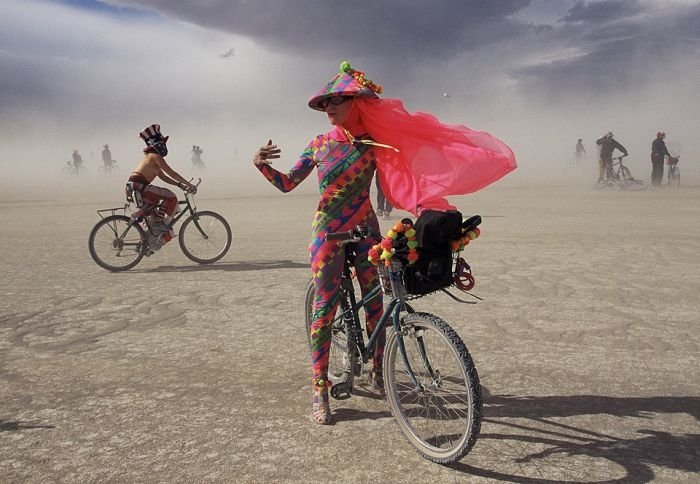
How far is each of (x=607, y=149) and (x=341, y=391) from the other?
75.3ft

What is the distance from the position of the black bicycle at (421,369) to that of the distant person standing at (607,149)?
21749 millimetres

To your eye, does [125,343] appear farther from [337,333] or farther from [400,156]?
[400,156]

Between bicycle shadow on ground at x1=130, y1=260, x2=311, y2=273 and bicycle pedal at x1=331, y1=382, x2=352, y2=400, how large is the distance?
4849 mm

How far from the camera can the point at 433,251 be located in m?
3.03

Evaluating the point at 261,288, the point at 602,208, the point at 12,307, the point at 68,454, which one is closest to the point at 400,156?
the point at 68,454

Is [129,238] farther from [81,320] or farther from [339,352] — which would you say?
[339,352]

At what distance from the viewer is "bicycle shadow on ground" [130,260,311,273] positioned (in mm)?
8789

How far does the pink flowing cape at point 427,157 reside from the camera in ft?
10.4

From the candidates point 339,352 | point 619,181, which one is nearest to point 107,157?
point 619,181

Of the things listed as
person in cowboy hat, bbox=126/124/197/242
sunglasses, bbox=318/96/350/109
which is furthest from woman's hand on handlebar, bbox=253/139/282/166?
person in cowboy hat, bbox=126/124/197/242

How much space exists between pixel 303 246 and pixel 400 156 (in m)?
7.47

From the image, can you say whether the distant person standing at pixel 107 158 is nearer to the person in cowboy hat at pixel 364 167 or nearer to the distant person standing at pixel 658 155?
the distant person standing at pixel 658 155

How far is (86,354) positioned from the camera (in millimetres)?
4992

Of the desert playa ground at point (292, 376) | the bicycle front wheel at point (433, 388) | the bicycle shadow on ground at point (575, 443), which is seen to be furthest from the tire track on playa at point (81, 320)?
the bicycle shadow on ground at point (575, 443)
